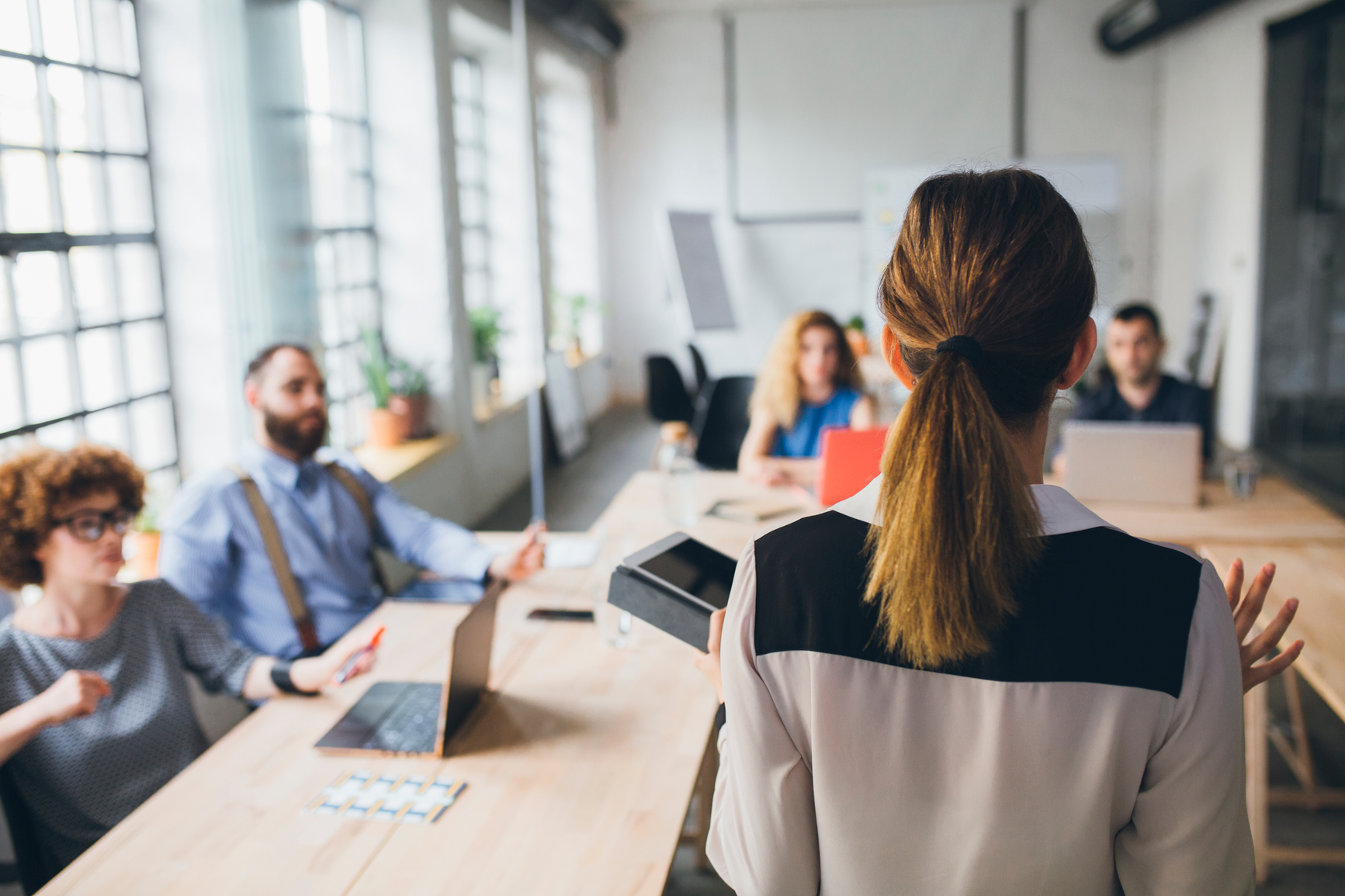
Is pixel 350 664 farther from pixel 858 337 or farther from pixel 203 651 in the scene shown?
pixel 858 337

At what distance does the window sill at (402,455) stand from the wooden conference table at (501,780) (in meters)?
2.31

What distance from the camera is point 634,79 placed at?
30.2 feet

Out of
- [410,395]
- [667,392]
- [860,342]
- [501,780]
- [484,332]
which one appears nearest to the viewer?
[501,780]

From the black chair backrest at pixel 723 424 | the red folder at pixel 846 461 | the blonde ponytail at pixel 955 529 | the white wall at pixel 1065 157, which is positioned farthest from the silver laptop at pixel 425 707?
the white wall at pixel 1065 157

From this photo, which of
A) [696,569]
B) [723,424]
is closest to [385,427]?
[723,424]

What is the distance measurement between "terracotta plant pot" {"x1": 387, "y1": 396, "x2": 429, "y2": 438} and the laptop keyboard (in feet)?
11.2

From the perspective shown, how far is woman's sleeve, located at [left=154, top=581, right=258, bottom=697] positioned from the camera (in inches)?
75.4

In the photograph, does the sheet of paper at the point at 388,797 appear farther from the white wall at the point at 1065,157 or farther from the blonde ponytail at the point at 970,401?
the white wall at the point at 1065,157

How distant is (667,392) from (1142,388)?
342cm

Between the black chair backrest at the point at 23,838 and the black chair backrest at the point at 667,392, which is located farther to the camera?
the black chair backrest at the point at 667,392

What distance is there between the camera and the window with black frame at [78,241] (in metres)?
2.87

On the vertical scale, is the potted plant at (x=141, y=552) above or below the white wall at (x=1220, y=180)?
below

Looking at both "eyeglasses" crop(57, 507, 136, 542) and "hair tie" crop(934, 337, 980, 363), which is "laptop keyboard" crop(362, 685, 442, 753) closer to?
"eyeglasses" crop(57, 507, 136, 542)

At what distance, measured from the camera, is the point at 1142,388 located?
11.6 feet
